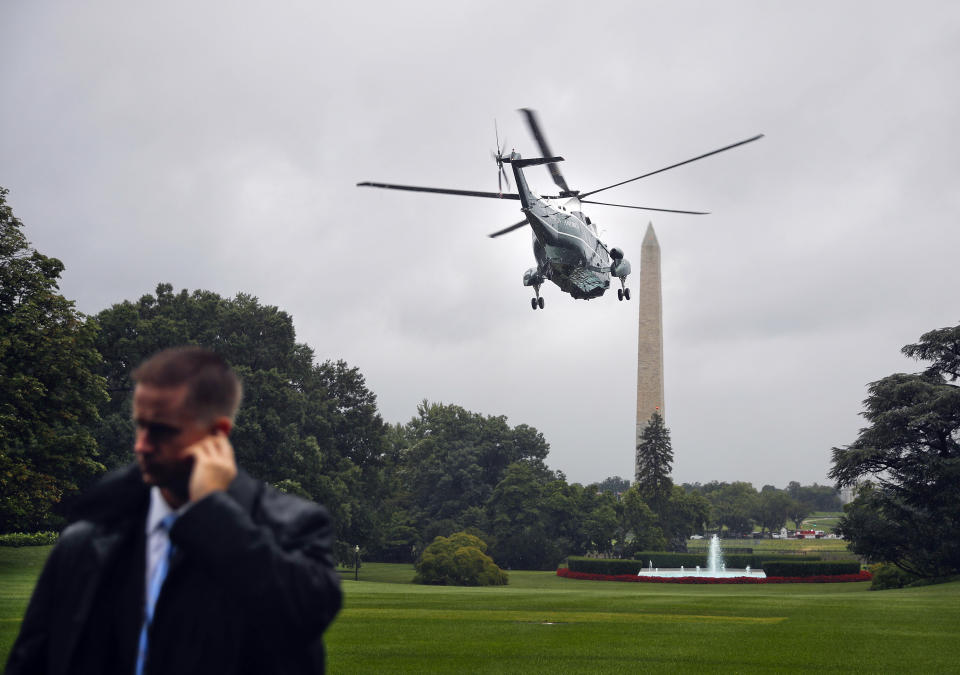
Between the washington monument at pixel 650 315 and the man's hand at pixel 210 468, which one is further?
the washington monument at pixel 650 315

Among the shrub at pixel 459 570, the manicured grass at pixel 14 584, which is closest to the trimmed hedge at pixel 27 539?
the manicured grass at pixel 14 584

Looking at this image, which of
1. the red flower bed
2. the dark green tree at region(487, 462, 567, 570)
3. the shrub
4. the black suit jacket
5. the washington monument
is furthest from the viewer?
the washington monument

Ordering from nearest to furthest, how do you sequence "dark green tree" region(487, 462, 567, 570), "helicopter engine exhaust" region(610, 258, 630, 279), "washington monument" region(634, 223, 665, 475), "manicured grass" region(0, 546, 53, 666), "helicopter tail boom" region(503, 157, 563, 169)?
"manicured grass" region(0, 546, 53, 666)
"helicopter tail boom" region(503, 157, 563, 169)
"helicopter engine exhaust" region(610, 258, 630, 279)
"dark green tree" region(487, 462, 567, 570)
"washington monument" region(634, 223, 665, 475)

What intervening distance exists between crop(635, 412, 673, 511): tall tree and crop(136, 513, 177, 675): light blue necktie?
82.1 meters

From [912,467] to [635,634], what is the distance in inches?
1257

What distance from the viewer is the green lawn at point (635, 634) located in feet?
52.7

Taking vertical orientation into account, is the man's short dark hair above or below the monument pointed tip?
below

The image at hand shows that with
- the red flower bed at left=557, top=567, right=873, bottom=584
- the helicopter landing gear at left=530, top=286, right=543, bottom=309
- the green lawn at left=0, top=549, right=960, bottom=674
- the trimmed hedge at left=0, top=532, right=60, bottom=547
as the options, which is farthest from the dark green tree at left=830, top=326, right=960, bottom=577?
the trimmed hedge at left=0, top=532, right=60, bottom=547

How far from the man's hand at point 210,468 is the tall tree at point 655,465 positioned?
82.0m

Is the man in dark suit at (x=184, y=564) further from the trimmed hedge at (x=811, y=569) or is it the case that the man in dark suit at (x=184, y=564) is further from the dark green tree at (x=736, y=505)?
the dark green tree at (x=736, y=505)

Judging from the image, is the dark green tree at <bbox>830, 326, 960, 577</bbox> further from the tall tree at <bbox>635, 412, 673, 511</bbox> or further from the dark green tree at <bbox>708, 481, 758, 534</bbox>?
the dark green tree at <bbox>708, 481, 758, 534</bbox>

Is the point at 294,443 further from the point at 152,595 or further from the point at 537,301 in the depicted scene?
the point at 152,595

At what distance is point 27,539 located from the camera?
44.9 meters

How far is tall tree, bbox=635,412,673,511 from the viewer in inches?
3297
